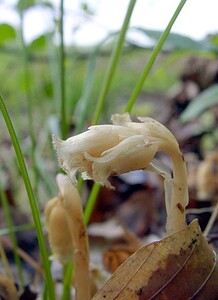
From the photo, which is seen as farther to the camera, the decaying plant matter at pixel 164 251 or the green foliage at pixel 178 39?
the green foliage at pixel 178 39

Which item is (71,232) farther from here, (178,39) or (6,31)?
(6,31)

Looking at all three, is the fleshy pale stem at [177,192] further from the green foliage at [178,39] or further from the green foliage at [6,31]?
the green foliage at [6,31]

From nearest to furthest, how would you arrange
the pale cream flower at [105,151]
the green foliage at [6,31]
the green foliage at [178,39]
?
the pale cream flower at [105,151] → the green foliage at [178,39] → the green foliage at [6,31]

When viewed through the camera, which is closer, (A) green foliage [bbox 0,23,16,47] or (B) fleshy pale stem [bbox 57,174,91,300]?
(B) fleshy pale stem [bbox 57,174,91,300]

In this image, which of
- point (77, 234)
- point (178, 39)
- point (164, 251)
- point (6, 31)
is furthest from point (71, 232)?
point (6, 31)

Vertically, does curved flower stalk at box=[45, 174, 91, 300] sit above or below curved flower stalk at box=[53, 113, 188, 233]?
below

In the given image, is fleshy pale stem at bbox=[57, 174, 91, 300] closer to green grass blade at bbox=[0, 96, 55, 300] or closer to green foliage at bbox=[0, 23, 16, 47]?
green grass blade at bbox=[0, 96, 55, 300]

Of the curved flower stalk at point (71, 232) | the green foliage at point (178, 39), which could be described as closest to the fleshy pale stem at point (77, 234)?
the curved flower stalk at point (71, 232)

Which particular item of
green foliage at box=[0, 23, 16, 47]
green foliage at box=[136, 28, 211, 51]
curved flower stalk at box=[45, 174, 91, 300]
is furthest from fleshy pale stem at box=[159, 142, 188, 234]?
A: green foliage at box=[0, 23, 16, 47]
